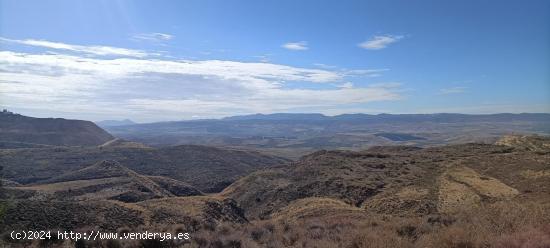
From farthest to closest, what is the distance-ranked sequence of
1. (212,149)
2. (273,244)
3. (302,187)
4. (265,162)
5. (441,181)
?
1. (265,162)
2. (212,149)
3. (302,187)
4. (441,181)
5. (273,244)

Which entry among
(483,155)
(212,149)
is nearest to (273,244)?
(483,155)

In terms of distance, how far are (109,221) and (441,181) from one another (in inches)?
933

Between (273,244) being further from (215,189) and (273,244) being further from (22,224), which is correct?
(215,189)

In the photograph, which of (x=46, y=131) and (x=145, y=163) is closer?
(x=145, y=163)

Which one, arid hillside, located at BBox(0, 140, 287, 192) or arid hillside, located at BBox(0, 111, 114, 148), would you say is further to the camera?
arid hillside, located at BBox(0, 111, 114, 148)

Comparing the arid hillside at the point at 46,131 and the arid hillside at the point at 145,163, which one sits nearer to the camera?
the arid hillside at the point at 145,163

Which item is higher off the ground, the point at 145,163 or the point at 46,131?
the point at 46,131

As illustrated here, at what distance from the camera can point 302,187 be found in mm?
41031

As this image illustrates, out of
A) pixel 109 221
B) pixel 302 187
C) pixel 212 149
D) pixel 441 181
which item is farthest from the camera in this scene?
pixel 212 149

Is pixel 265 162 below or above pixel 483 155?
below

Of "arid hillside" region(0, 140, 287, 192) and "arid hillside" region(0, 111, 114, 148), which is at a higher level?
"arid hillside" region(0, 111, 114, 148)

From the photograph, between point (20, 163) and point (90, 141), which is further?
point (90, 141)

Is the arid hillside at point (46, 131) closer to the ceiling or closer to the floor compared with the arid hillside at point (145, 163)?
closer to the ceiling

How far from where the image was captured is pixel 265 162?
342ft
